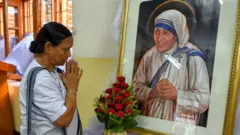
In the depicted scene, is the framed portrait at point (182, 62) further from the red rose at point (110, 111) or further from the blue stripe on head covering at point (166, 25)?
the red rose at point (110, 111)

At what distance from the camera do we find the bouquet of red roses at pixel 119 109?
101 cm

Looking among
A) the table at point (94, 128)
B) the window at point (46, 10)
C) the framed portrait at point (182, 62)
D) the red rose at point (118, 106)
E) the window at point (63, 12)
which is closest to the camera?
the framed portrait at point (182, 62)

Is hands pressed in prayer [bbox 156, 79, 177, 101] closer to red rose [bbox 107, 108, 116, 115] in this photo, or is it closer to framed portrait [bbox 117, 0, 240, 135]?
framed portrait [bbox 117, 0, 240, 135]

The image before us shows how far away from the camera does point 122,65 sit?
1201mm

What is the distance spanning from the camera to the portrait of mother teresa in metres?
0.97

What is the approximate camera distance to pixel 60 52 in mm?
1037

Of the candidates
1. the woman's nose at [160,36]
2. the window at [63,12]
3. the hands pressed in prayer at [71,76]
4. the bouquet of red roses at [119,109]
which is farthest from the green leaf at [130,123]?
the window at [63,12]

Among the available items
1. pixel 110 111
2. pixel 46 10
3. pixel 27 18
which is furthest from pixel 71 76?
pixel 27 18

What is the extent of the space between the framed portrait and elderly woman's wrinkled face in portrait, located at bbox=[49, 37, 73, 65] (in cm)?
28

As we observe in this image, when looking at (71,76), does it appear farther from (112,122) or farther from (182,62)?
(182,62)

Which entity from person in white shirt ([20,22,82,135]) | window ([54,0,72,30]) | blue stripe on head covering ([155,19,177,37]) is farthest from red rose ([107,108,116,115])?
window ([54,0,72,30])

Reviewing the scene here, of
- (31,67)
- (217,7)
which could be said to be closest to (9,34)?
(31,67)

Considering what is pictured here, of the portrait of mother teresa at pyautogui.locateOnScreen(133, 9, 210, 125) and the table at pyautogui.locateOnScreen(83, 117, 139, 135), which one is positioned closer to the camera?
the portrait of mother teresa at pyautogui.locateOnScreen(133, 9, 210, 125)

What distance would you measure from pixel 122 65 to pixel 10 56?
161 centimetres
